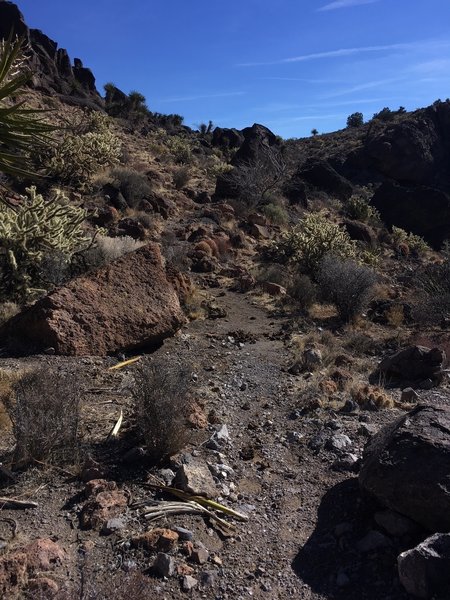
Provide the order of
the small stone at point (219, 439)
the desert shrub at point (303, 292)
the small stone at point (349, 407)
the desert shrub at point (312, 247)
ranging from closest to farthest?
the small stone at point (219, 439) < the small stone at point (349, 407) < the desert shrub at point (303, 292) < the desert shrub at point (312, 247)

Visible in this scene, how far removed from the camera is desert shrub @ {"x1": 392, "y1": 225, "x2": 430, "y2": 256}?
2406 centimetres

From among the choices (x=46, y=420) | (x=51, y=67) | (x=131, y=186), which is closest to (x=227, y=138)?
(x=51, y=67)

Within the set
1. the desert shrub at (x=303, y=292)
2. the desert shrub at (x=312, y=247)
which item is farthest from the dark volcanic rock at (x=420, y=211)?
the desert shrub at (x=303, y=292)

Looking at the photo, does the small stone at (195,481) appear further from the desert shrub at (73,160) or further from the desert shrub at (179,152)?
the desert shrub at (179,152)

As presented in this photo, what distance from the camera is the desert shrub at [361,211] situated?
87.9ft

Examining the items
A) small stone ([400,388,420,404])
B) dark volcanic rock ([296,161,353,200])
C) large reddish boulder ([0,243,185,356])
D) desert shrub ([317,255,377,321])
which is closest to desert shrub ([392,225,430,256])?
dark volcanic rock ([296,161,353,200])

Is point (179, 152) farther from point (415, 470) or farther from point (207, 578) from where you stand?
point (207, 578)

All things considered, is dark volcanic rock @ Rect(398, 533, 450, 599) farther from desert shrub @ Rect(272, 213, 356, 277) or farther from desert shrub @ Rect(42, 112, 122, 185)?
desert shrub @ Rect(42, 112, 122, 185)

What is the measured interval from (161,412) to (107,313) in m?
3.13

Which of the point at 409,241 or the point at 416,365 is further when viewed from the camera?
the point at 409,241

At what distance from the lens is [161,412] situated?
457 cm

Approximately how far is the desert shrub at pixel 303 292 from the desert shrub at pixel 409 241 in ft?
41.2

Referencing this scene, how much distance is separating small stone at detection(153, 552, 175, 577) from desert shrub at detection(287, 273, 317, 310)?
28.4ft

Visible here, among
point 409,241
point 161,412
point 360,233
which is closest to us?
point 161,412
